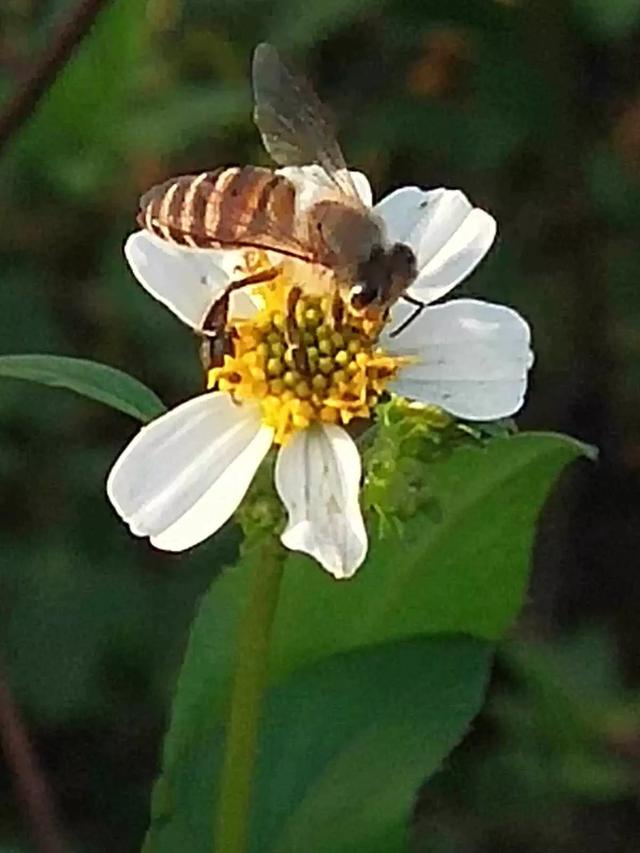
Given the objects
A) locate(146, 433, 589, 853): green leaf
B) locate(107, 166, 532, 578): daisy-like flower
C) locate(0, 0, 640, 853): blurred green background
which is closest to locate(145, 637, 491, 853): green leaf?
locate(146, 433, 589, 853): green leaf

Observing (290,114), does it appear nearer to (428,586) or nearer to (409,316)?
(409,316)

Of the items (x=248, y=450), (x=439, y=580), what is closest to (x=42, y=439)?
(x=439, y=580)

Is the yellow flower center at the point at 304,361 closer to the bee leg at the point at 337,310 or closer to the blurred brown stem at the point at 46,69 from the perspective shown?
the bee leg at the point at 337,310

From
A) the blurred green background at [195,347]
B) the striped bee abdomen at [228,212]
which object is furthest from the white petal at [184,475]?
the blurred green background at [195,347]

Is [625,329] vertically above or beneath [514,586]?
beneath

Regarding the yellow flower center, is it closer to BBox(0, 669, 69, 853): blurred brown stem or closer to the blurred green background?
BBox(0, 669, 69, 853): blurred brown stem

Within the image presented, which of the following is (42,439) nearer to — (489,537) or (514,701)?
(514,701)
